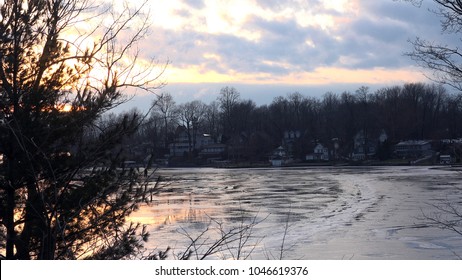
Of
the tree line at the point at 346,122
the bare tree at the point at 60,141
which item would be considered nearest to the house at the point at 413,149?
the tree line at the point at 346,122

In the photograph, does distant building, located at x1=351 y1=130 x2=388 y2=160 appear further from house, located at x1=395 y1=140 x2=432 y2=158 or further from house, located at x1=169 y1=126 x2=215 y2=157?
house, located at x1=169 y1=126 x2=215 y2=157

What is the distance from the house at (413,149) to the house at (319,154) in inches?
556

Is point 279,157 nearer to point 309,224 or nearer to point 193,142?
point 193,142

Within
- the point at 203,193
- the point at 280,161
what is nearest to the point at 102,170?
the point at 203,193

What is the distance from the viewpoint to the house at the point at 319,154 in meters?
113

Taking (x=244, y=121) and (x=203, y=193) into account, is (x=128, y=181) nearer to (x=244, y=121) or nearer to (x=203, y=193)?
(x=203, y=193)

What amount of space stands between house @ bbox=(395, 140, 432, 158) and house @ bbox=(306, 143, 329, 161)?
14.1 meters

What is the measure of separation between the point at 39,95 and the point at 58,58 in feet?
2.16

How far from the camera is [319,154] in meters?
115

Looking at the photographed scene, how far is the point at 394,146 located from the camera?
341 feet

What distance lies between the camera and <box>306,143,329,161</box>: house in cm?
11334

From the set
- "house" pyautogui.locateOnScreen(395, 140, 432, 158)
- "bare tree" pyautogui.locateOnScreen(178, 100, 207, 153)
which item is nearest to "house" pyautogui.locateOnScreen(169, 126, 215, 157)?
"bare tree" pyautogui.locateOnScreen(178, 100, 207, 153)

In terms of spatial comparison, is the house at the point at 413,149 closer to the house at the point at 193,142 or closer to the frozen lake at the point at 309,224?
the house at the point at 193,142

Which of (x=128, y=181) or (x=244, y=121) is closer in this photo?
(x=128, y=181)
